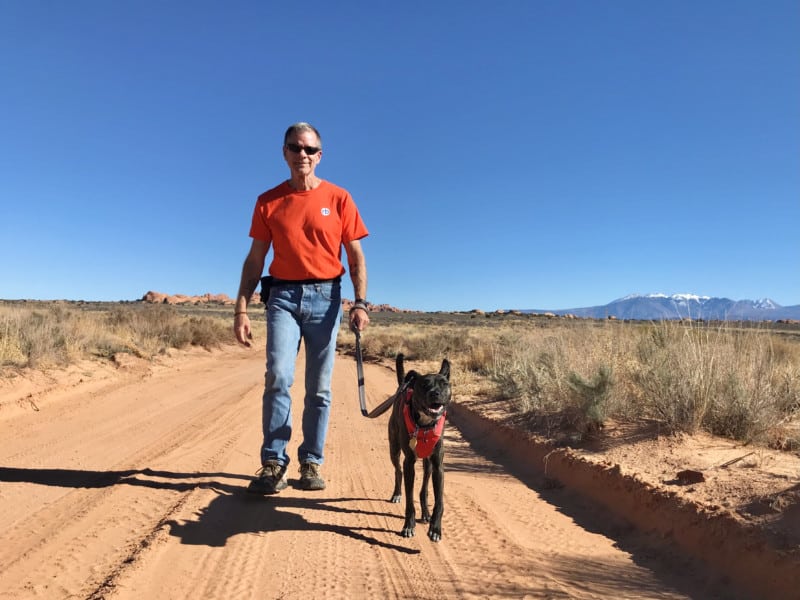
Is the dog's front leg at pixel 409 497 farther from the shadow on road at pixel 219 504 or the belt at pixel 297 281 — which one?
the belt at pixel 297 281

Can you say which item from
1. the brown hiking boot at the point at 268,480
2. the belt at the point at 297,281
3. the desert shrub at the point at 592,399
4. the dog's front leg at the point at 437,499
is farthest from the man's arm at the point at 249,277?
the desert shrub at the point at 592,399

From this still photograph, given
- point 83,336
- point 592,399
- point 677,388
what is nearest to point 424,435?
point 592,399

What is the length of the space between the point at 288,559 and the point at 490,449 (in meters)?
4.11

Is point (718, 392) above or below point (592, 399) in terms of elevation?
above

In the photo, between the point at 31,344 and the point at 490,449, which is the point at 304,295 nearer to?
the point at 490,449

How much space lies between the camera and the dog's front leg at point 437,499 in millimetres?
3613

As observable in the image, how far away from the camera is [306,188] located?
4.46 m

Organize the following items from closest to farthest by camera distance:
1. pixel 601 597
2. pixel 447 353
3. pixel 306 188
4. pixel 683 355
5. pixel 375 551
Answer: pixel 601 597 < pixel 375 551 < pixel 306 188 < pixel 683 355 < pixel 447 353

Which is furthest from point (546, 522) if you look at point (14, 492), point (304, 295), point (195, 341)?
point (195, 341)

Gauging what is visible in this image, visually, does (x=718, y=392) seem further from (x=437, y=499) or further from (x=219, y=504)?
(x=219, y=504)

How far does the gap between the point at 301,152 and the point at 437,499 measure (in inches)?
111

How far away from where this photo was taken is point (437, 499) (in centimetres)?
365

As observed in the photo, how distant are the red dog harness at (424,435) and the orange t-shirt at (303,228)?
1.48m

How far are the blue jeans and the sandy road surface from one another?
47 centimetres
